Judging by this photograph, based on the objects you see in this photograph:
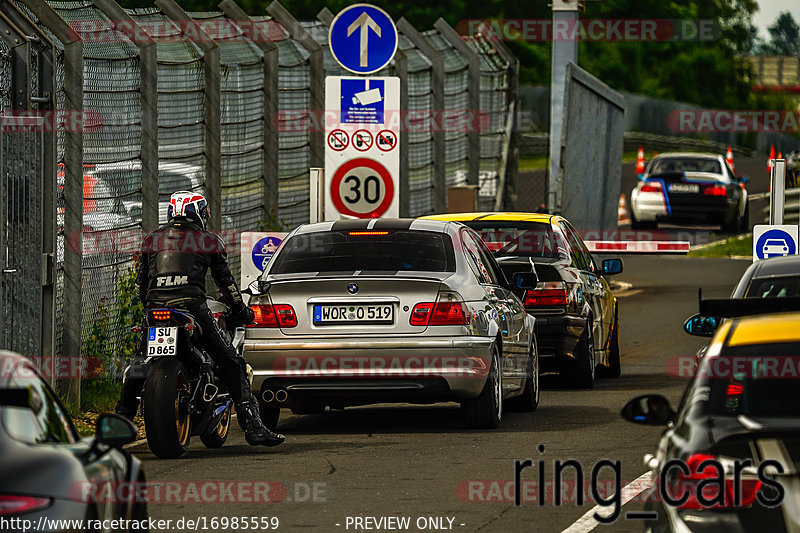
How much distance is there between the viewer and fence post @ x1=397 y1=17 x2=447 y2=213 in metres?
23.2

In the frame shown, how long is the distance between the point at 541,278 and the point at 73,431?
30.7 feet

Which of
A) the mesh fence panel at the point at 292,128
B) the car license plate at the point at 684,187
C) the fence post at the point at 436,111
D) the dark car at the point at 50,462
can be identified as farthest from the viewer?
the car license plate at the point at 684,187

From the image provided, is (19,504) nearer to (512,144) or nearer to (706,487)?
(706,487)

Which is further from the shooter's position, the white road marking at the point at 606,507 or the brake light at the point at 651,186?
the brake light at the point at 651,186

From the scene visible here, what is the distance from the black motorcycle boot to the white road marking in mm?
2617

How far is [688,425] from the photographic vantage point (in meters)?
6.25

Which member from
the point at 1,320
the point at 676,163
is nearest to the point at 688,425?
the point at 1,320

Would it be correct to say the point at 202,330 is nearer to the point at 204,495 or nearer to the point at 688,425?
the point at 204,495

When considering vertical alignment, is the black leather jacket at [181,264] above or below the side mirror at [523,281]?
above

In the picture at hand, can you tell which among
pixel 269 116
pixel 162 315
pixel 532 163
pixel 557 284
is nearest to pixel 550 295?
pixel 557 284

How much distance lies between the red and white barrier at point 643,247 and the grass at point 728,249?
1188cm

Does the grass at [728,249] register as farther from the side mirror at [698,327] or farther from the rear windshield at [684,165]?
the side mirror at [698,327]

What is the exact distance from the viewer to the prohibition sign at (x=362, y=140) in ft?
56.5

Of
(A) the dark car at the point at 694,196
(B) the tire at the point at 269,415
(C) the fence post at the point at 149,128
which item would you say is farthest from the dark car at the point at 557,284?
(A) the dark car at the point at 694,196
